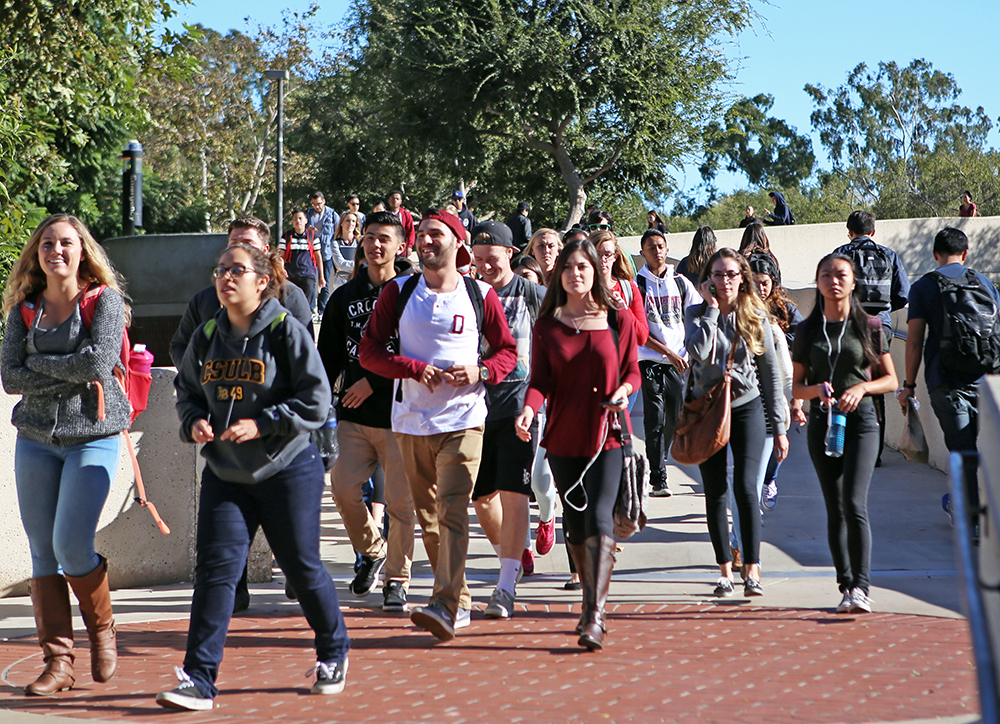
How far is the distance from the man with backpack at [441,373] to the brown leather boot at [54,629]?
164 centimetres

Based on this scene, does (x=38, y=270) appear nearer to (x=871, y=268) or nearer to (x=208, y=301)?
(x=208, y=301)

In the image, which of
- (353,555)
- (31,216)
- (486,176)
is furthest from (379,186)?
(353,555)

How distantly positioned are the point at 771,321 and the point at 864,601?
74.7 inches

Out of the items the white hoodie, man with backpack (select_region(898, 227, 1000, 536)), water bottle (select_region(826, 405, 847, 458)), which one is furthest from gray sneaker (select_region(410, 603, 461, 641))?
man with backpack (select_region(898, 227, 1000, 536))

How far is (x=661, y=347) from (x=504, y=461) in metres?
2.50

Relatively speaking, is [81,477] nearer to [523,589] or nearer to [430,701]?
[430,701]

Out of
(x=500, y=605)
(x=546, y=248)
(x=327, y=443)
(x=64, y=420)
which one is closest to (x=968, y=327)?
(x=546, y=248)

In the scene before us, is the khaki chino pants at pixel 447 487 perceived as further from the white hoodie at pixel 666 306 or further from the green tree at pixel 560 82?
the green tree at pixel 560 82

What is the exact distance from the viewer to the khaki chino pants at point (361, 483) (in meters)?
6.12

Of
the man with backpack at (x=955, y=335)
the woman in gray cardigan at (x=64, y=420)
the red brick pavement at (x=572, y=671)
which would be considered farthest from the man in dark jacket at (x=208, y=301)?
the man with backpack at (x=955, y=335)

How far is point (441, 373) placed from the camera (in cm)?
531

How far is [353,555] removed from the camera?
760 cm

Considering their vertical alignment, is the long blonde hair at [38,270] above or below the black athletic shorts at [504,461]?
above

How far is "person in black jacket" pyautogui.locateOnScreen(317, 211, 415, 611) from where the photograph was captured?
613cm
